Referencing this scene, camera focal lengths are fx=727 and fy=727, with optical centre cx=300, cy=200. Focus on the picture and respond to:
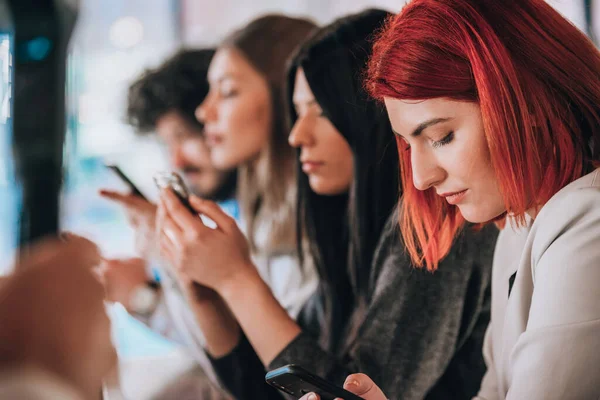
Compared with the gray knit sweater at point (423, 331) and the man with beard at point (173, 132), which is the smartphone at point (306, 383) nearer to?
the gray knit sweater at point (423, 331)

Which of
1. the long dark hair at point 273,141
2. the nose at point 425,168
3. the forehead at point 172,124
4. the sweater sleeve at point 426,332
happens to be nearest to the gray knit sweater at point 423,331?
the sweater sleeve at point 426,332

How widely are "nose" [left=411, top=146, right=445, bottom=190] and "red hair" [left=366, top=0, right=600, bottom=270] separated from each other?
4cm

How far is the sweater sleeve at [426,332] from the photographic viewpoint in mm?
616

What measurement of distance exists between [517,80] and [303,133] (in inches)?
11.0

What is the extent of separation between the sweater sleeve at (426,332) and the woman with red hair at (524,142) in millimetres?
87

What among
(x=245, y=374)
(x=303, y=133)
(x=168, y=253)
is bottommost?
(x=245, y=374)

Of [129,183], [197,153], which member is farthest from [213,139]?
[129,183]

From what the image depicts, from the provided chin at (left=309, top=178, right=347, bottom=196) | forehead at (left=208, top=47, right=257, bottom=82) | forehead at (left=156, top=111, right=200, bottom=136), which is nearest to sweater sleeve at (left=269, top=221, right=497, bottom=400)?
chin at (left=309, top=178, right=347, bottom=196)

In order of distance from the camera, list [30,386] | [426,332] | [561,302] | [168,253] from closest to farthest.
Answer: [30,386], [561,302], [426,332], [168,253]

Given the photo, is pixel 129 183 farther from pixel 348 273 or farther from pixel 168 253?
pixel 348 273

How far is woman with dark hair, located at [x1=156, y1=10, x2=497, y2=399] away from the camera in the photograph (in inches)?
24.4

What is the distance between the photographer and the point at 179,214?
27.4 inches

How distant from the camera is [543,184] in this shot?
51cm

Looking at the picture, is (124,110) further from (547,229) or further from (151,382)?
(547,229)
